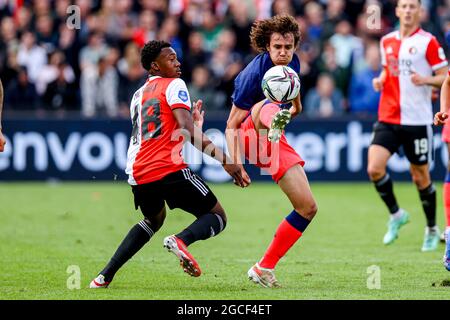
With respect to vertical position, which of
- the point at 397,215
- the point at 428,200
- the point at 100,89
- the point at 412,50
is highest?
the point at 412,50

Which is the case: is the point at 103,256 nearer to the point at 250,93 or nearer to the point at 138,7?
the point at 250,93

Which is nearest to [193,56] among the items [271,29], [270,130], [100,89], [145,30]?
[145,30]

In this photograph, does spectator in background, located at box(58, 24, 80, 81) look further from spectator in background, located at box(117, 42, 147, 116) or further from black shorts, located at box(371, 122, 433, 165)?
black shorts, located at box(371, 122, 433, 165)

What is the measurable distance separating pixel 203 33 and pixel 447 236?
12.8 meters

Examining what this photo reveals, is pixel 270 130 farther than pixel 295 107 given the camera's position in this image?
No

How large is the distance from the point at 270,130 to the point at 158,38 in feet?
39.4

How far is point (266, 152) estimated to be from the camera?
8.59m

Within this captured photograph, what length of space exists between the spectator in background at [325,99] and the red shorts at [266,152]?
10.9 m

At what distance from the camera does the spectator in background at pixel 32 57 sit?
65.7 feet

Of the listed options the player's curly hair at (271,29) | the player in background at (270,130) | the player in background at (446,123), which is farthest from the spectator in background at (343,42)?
the player in background at (270,130)

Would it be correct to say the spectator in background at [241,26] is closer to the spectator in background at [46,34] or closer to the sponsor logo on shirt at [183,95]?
the spectator in background at [46,34]

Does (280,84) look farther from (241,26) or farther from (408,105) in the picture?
(241,26)

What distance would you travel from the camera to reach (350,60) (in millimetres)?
19672
